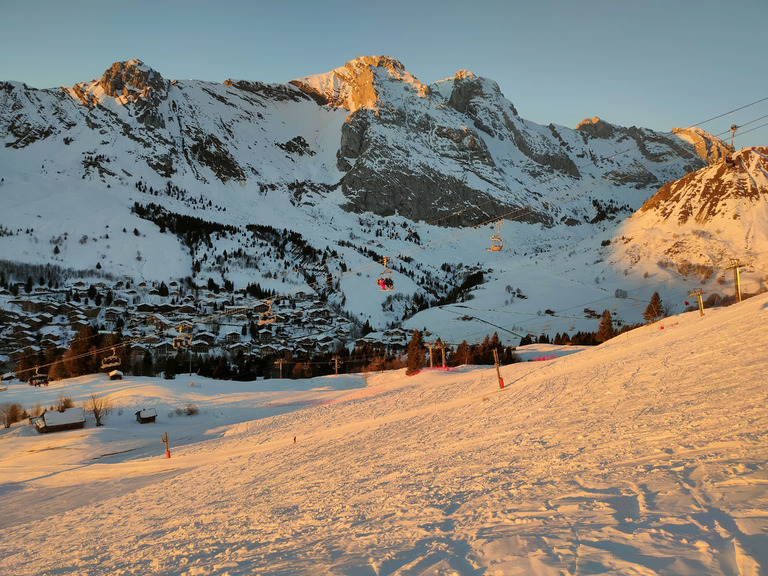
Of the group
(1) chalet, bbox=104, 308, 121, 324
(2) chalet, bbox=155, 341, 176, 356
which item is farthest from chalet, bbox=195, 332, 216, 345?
(1) chalet, bbox=104, 308, 121, 324

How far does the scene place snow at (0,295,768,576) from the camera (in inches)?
326

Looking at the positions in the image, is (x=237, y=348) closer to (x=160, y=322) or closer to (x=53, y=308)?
(x=160, y=322)

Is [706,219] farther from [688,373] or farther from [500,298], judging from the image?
[688,373]

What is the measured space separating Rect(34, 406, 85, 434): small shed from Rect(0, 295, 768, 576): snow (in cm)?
1601

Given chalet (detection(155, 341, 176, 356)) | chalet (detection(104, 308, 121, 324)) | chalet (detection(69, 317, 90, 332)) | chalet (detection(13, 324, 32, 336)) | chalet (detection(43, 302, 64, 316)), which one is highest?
chalet (detection(43, 302, 64, 316))

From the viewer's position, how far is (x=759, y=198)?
508 feet

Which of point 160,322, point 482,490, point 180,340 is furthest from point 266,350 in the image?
point 482,490

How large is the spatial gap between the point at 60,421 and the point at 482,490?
2099 inches

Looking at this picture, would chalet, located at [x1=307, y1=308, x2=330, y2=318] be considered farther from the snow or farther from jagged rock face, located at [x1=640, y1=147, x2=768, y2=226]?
jagged rock face, located at [x1=640, y1=147, x2=768, y2=226]

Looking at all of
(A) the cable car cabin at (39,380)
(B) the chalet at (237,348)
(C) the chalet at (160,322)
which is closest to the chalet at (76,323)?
(C) the chalet at (160,322)

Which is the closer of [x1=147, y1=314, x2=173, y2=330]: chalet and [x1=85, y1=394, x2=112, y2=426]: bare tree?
[x1=85, y1=394, x2=112, y2=426]: bare tree

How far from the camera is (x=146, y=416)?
54.9 metres

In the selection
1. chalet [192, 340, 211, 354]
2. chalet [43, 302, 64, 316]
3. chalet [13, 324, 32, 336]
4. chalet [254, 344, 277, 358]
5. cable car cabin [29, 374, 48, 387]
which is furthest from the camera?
chalet [43, 302, 64, 316]

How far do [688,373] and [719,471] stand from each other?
42.2 feet
